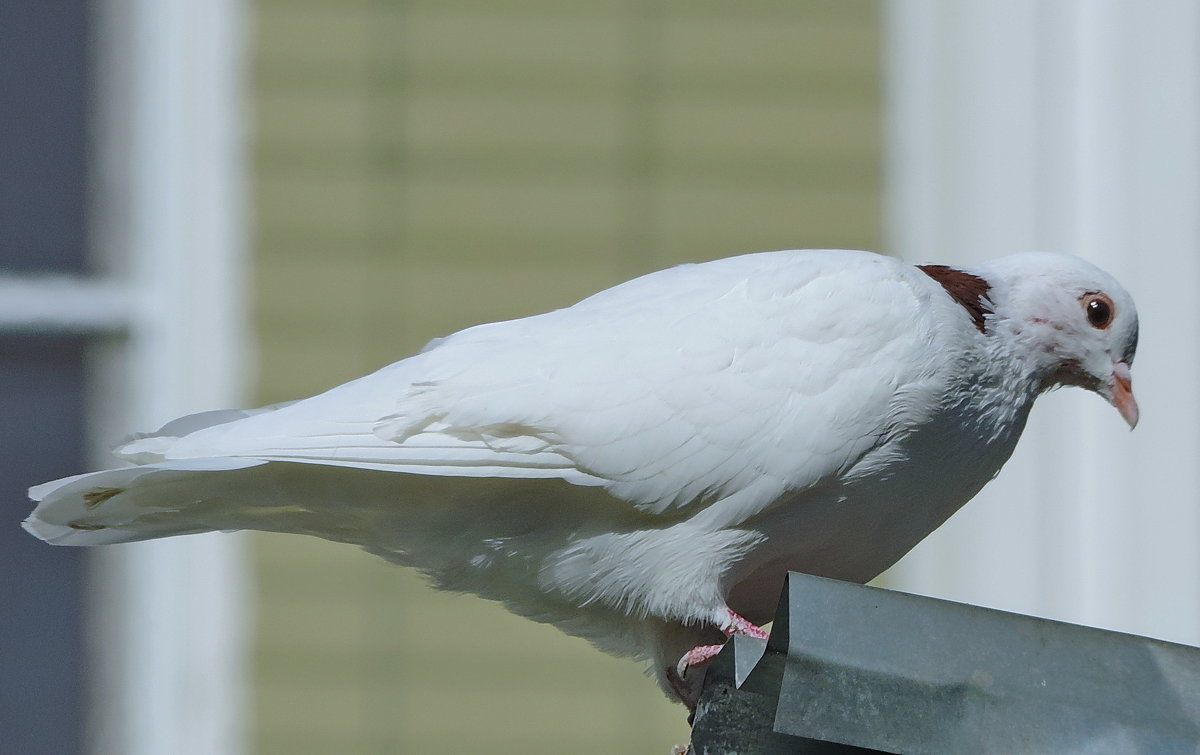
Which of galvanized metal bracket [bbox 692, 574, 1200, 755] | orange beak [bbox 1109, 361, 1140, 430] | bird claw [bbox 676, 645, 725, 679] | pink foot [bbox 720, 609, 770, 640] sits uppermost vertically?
orange beak [bbox 1109, 361, 1140, 430]

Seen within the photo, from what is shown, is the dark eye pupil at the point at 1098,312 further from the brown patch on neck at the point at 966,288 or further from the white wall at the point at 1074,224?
the white wall at the point at 1074,224

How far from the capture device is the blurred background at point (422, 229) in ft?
12.1

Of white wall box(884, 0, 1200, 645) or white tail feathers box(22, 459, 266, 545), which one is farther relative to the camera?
white wall box(884, 0, 1200, 645)

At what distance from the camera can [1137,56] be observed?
11.7ft

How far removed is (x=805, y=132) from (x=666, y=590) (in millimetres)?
2450

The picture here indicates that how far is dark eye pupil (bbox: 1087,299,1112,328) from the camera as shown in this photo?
2.16 metres

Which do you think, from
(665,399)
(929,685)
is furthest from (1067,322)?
(929,685)

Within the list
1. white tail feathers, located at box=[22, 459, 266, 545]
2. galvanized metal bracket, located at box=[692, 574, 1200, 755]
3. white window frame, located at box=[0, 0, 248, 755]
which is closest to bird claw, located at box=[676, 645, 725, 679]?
galvanized metal bracket, located at box=[692, 574, 1200, 755]

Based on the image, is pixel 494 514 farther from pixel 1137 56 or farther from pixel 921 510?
pixel 1137 56

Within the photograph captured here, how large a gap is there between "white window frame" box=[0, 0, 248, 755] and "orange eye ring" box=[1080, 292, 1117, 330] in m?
2.37

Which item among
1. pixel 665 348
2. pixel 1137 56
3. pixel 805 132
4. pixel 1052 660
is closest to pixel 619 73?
pixel 805 132

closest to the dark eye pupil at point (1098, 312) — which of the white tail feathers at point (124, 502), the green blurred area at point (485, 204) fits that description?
the white tail feathers at point (124, 502)

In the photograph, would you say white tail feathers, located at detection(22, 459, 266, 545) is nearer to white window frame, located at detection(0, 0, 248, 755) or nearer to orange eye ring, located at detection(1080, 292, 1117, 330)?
orange eye ring, located at detection(1080, 292, 1117, 330)

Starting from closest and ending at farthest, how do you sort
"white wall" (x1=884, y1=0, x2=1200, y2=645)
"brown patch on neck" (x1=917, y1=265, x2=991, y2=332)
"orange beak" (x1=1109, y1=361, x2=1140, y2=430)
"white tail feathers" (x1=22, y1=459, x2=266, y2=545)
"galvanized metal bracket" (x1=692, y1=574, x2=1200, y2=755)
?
"galvanized metal bracket" (x1=692, y1=574, x2=1200, y2=755)
"white tail feathers" (x1=22, y1=459, x2=266, y2=545)
"brown patch on neck" (x1=917, y1=265, x2=991, y2=332)
"orange beak" (x1=1109, y1=361, x2=1140, y2=430)
"white wall" (x1=884, y1=0, x2=1200, y2=645)
